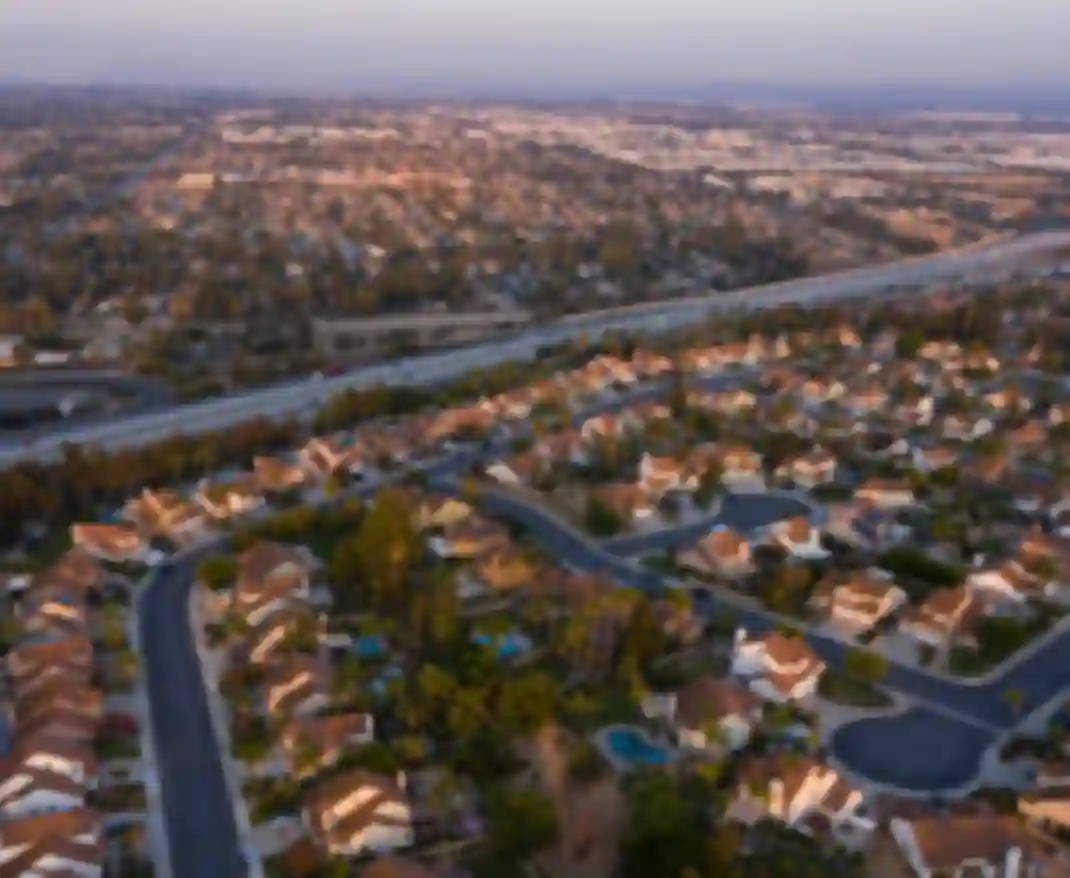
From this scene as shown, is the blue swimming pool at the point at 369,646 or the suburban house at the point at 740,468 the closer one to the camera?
the blue swimming pool at the point at 369,646

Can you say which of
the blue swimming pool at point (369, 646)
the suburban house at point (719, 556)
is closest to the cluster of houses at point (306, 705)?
the blue swimming pool at point (369, 646)

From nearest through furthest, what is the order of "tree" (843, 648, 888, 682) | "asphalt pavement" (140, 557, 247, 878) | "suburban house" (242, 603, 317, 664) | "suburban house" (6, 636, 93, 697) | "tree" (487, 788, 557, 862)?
"tree" (487, 788, 557, 862) < "asphalt pavement" (140, 557, 247, 878) < "suburban house" (6, 636, 93, 697) < "tree" (843, 648, 888, 682) < "suburban house" (242, 603, 317, 664)

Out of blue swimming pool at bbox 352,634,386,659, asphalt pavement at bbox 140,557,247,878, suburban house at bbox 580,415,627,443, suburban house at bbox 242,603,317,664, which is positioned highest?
suburban house at bbox 580,415,627,443

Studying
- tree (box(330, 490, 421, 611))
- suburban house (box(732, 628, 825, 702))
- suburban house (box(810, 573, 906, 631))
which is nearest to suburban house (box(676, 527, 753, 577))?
suburban house (box(810, 573, 906, 631))

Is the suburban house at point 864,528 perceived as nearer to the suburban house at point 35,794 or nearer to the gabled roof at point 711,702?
the gabled roof at point 711,702

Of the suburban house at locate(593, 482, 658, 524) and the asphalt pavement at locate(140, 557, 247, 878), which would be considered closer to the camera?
the asphalt pavement at locate(140, 557, 247, 878)

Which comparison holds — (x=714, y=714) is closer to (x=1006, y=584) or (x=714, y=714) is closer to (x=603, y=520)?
(x=603, y=520)

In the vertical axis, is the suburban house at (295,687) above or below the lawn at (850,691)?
above

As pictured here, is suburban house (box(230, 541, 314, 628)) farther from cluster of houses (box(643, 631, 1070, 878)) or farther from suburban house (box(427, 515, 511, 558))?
cluster of houses (box(643, 631, 1070, 878))
